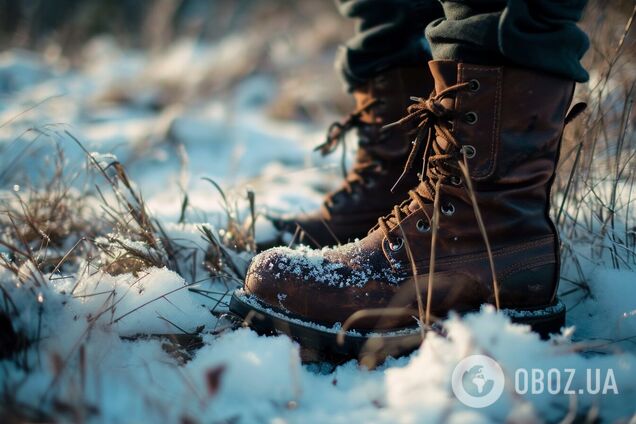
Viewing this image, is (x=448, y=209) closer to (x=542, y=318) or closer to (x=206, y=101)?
(x=542, y=318)

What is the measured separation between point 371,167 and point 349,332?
0.75 m

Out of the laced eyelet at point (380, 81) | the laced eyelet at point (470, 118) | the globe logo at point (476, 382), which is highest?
the laced eyelet at point (380, 81)

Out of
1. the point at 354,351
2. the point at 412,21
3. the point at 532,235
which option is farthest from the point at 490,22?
the point at 354,351

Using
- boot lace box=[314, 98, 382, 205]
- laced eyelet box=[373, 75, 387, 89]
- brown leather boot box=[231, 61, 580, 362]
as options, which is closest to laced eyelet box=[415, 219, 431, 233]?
brown leather boot box=[231, 61, 580, 362]

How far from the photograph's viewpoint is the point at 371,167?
5.79ft

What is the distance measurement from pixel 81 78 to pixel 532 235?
696 cm

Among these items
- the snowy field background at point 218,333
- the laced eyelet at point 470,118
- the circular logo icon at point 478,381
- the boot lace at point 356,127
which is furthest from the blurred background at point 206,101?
the circular logo icon at point 478,381

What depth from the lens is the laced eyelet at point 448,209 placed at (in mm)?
1187

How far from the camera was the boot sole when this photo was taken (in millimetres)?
1130

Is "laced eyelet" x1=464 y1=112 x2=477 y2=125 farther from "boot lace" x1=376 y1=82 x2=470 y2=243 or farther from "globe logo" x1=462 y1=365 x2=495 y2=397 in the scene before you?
"globe logo" x1=462 y1=365 x2=495 y2=397

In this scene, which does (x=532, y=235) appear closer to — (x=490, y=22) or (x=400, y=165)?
(x=490, y=22)

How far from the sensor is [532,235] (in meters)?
1.20

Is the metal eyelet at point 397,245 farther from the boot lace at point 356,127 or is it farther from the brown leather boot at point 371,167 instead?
the boot lace at point 356,127

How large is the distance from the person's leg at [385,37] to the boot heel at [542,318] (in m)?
0.84
